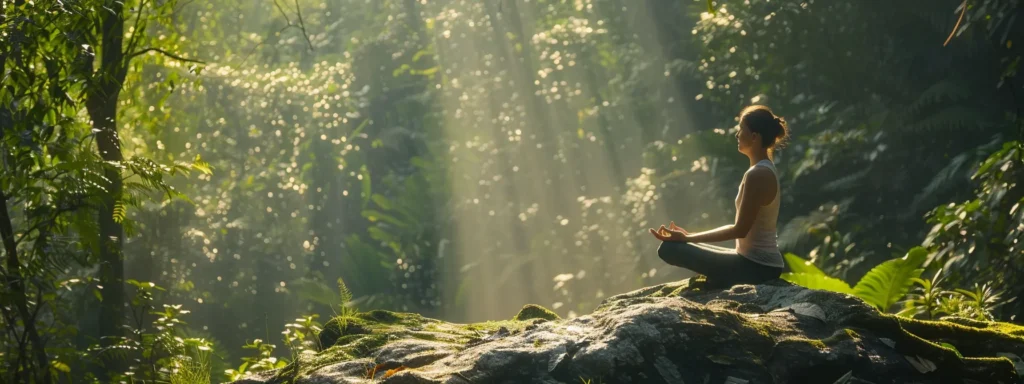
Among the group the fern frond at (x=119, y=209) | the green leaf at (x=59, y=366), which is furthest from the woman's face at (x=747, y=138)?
the green leaf at (x=59, y=366)

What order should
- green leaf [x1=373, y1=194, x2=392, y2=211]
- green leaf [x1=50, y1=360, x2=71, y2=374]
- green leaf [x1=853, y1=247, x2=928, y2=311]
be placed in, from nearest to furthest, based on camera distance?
green leaf [x1=50, y1=360, x2=71, y2=374] < green leaf [x1=853, y1=247, x2=928, y2=311] < green leaf [x1=373, y1=194, x2=392, y2=211]

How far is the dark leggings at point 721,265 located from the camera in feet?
19.1

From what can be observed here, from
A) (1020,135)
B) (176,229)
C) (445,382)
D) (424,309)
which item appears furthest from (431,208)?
(445,382)

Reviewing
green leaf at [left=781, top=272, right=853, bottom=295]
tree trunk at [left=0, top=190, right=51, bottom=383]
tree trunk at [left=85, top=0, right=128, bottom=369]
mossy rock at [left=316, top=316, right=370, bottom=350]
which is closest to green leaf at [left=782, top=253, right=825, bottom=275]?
green leaf at [left=781, top=272, right=853, bottom=295]

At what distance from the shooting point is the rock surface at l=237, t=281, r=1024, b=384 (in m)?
3.85

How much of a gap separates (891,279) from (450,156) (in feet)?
58.1

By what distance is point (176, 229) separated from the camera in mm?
21422

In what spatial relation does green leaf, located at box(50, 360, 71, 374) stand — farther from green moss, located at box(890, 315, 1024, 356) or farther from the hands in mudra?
green moss, located at box(890, 315, 1024, 356)

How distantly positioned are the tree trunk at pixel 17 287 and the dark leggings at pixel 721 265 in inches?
134

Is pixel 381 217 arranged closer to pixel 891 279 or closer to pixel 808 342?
pixel 891 279

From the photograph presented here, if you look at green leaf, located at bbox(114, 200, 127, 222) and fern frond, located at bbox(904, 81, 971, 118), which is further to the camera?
fern frond, located at bbox(904, 81, 971, 118)

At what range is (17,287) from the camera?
5207 mm

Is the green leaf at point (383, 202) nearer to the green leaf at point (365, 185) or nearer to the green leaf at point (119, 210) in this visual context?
the green leaf at point (365, 185)

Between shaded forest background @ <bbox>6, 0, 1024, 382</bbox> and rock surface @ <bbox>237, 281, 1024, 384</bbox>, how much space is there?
3.27 feet
